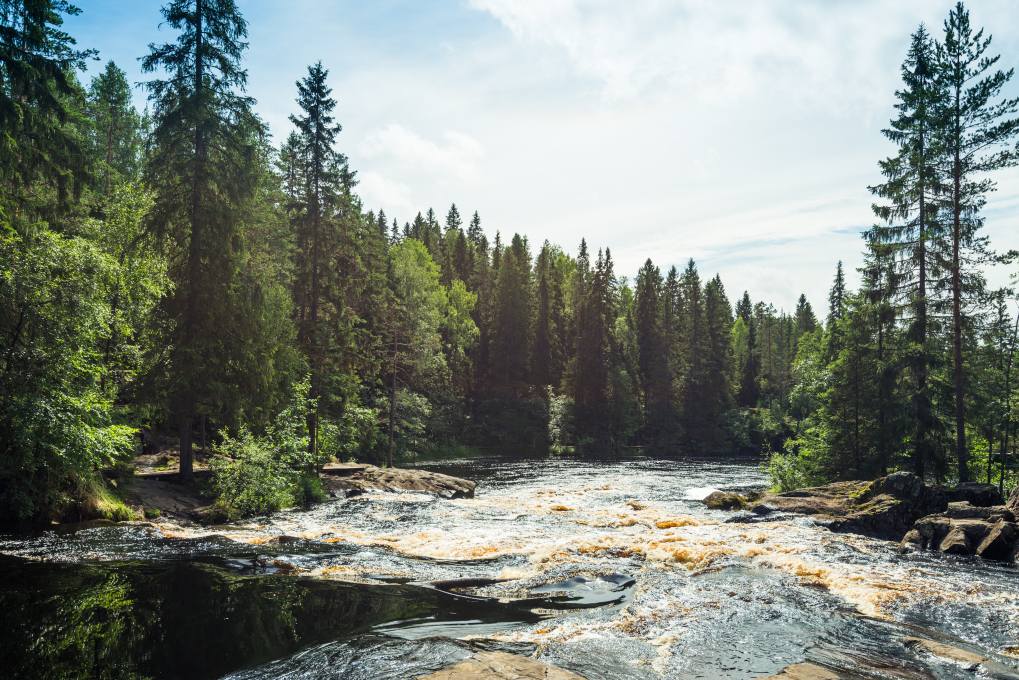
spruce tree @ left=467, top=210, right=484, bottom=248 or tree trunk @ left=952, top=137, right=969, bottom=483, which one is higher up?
spruce tree @ left=467, top=210, right=484, bottom=248

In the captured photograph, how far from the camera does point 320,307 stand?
92.5 ft

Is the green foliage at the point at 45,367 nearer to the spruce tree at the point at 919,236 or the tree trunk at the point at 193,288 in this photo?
the tree trunk at the point at 193,288

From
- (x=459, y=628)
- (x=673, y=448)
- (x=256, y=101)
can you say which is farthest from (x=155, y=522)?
(x=673, y=448)

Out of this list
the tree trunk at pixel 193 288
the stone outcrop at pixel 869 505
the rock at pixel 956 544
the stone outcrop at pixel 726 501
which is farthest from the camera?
the stone outcrop at pixel 726 501

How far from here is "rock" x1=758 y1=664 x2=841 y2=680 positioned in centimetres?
632

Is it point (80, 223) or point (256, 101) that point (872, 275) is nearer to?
point (256, 101)

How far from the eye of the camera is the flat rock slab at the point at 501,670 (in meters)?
5.70

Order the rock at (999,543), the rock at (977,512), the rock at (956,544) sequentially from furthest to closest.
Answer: the rock at (977,512) → the rock at (956,544) → the rock at (999,543)

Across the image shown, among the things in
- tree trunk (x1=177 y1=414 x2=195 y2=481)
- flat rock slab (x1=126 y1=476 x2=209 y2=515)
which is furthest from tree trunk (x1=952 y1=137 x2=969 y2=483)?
tree trunk (x1=177 y1=414 x2=195 y2=481)

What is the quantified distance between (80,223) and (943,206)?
112 feet

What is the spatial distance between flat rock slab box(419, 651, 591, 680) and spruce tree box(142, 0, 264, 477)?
14.5 m

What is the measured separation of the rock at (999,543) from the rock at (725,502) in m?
7.61

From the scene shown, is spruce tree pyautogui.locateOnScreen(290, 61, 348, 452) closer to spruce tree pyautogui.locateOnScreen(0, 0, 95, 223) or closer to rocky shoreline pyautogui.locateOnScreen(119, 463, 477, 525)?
rocky shoreline pyautogui.locateOnScreen(119, 463, 477, 525)

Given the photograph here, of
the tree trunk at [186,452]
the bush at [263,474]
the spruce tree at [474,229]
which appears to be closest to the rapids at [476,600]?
the bush at [263,474]
